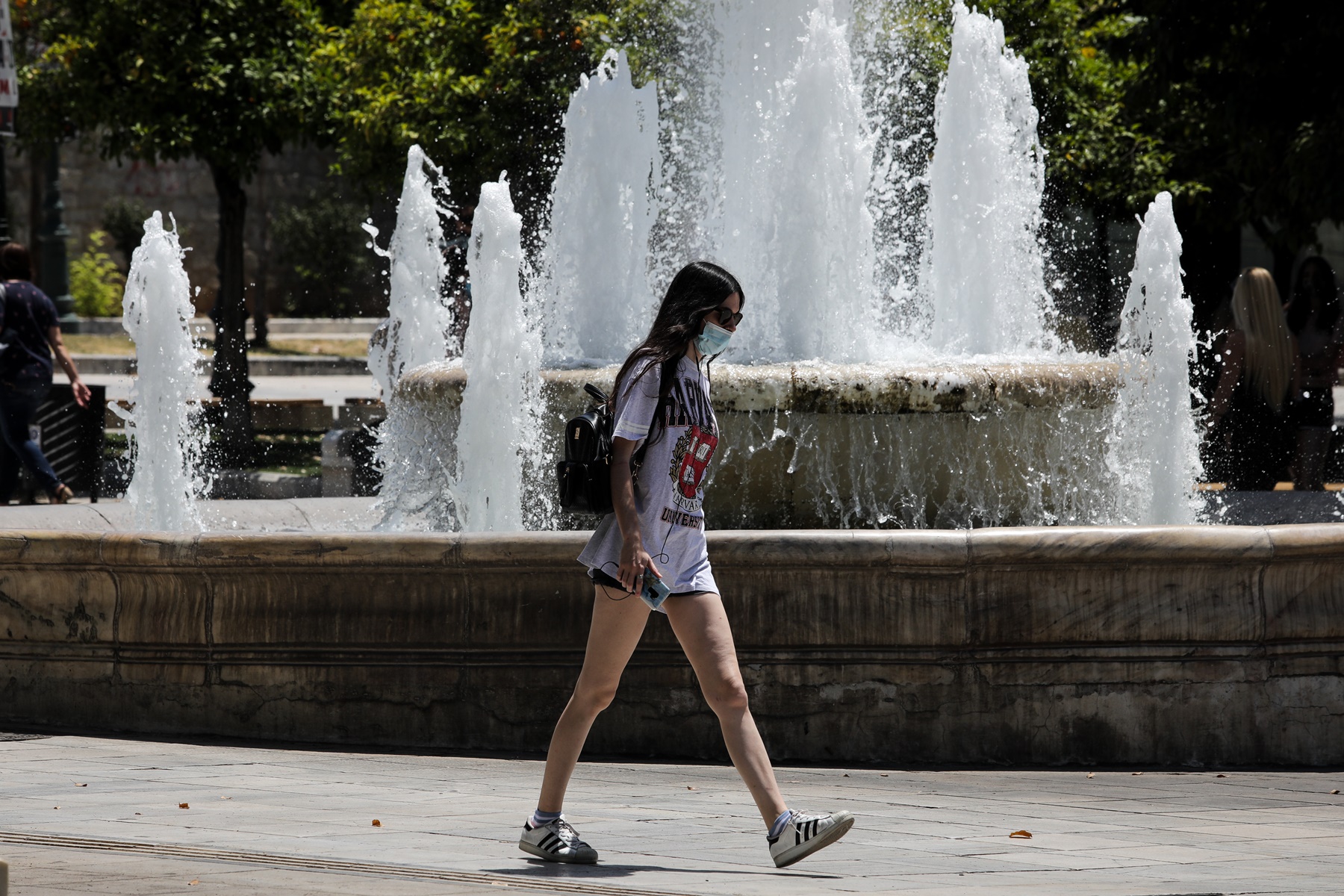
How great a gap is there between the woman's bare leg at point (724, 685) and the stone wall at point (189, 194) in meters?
32.0

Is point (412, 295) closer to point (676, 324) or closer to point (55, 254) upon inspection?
point (676, 324)

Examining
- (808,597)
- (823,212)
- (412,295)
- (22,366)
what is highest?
(823,212)

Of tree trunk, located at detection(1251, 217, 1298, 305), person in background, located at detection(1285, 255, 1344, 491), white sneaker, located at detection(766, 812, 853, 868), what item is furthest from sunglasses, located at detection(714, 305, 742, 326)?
tree trunk, located at detection(1251, 217, 1298, 305)

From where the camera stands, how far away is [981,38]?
1068cm

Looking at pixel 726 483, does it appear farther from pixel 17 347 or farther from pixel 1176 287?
pixel 17 347

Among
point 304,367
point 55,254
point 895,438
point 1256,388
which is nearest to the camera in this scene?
point 895,438

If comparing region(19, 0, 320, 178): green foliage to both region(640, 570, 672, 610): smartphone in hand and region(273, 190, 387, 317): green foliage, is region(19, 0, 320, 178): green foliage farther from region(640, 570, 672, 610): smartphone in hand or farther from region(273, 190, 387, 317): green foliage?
region(640, 570, 672, 610): smartphone in hand

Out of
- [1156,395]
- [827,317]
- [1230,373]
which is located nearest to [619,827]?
[827,317]

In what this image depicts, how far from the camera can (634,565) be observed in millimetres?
4094

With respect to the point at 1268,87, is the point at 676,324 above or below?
below

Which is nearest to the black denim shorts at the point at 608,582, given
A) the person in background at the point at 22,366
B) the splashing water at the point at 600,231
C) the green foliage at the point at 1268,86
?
the splashing water at the point at 600,231

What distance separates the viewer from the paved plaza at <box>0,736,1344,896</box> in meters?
4.01

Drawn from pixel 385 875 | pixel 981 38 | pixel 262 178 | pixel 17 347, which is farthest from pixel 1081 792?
pixel 262 178

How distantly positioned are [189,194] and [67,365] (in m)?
25.4
